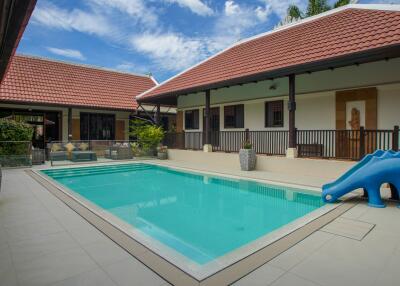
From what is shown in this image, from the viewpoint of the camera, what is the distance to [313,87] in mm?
11617

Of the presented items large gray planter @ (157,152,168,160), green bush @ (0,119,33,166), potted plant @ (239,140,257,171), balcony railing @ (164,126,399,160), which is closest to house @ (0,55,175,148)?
green bush @ (0,119,33,166)

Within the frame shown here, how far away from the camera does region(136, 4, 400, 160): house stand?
29.8 ft

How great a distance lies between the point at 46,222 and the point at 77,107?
13.7 metres

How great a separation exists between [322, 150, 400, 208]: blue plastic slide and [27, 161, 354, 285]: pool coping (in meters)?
0.76

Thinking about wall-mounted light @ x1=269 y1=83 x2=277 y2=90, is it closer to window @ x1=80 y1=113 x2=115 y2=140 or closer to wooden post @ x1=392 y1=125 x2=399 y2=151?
wooden post @ x1=392 y1=125 x2=399 y2=151

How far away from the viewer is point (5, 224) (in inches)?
183

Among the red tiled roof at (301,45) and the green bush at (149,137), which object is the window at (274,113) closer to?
the red tiled roof at (301,45)

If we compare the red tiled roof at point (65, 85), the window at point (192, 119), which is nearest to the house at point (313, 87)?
the window at point (192, 119)

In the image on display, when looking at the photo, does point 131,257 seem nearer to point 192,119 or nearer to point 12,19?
point 12,19

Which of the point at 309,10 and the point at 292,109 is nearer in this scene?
the point at 292,109

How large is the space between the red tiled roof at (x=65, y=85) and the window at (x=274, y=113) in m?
10.3

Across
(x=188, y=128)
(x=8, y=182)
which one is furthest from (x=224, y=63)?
(x=8, y=182)

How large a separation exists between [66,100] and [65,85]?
2057mm

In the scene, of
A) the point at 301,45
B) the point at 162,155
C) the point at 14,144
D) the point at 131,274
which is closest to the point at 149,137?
the point at 162,155
